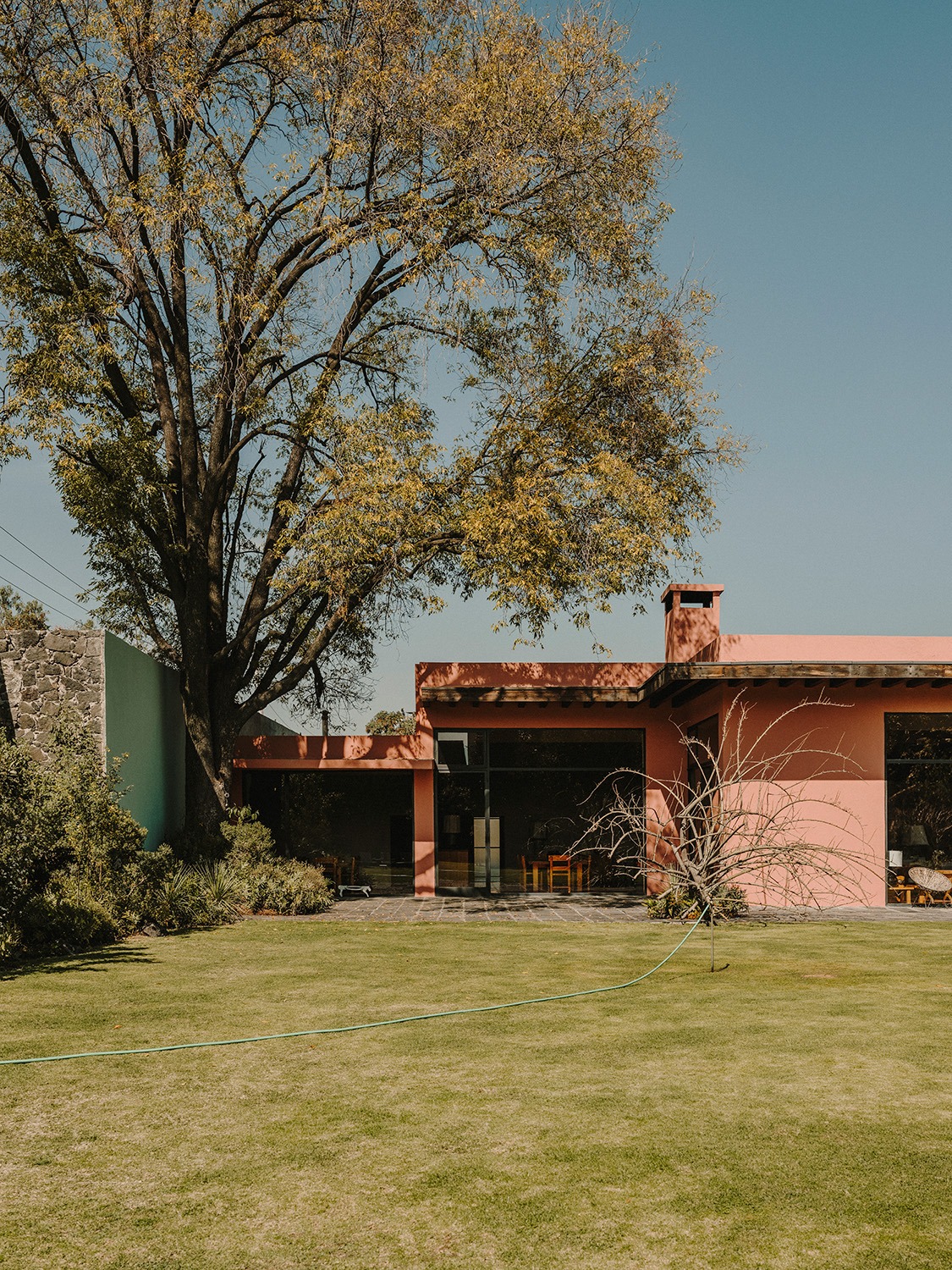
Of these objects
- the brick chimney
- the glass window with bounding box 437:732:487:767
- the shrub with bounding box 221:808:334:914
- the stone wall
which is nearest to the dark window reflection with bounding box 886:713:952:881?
the brick chimney

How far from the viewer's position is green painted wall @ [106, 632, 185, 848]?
14.4 meters

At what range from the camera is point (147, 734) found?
1602cm

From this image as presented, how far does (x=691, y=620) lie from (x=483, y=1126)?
13.7m

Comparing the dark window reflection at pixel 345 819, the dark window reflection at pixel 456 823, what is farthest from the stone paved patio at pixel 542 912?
the dark window reflection at pixel 345 819

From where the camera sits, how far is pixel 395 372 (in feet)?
60.1

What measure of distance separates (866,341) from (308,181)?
8.36 m

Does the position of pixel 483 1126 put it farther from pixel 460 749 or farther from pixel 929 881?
pixel 460 749

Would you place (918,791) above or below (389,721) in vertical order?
below

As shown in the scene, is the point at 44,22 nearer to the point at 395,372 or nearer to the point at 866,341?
the point at 395,372

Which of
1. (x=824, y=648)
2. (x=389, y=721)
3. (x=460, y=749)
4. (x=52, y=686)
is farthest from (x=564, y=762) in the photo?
(x=389, y=721)

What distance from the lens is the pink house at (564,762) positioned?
1612 cm

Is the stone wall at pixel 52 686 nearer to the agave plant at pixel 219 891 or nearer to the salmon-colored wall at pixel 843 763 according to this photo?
the agave plant at pixel 219 891

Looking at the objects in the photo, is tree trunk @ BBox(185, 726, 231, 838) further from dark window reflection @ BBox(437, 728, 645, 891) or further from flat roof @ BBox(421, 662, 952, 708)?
dark window reflection @ BBox(437, 728, 645, 891)

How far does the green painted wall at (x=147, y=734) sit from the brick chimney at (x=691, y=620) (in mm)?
8342
